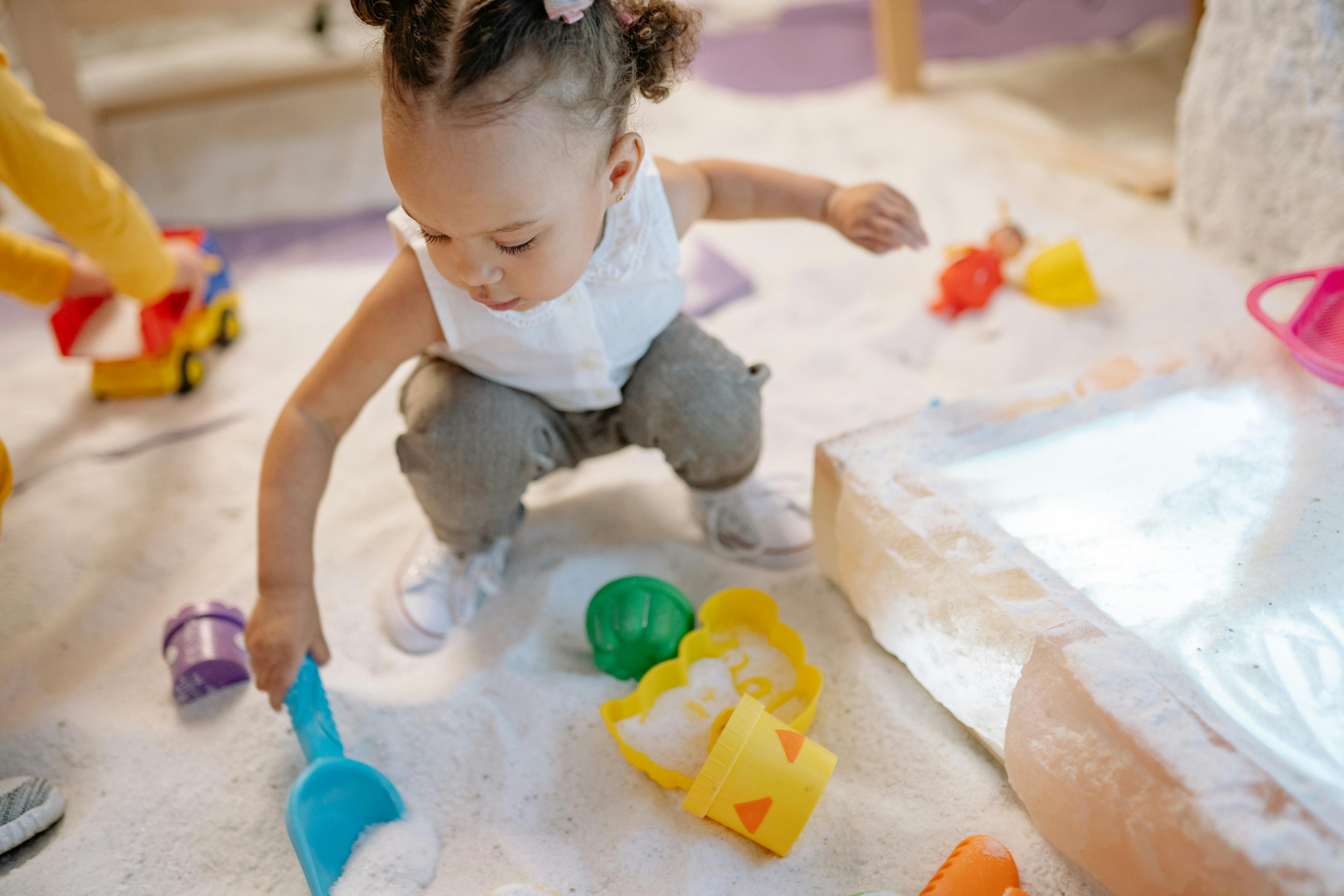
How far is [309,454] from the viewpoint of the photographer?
97 cm

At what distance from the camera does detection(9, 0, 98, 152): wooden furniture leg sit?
2.01 m

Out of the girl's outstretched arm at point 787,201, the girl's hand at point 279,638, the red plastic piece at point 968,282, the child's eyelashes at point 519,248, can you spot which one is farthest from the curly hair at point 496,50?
the red plastic piece at point 968,282

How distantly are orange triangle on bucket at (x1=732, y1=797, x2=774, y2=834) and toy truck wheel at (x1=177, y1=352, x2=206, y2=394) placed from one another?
1.21 m

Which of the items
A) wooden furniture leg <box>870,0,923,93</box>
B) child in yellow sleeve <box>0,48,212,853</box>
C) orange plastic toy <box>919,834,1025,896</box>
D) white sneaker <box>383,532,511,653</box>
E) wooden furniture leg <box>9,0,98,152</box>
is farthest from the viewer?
wooden furniture leg <box>870,0,923,93</box>

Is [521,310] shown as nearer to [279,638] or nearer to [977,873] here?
[279,638]

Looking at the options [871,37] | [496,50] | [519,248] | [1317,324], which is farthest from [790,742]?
[871,37]

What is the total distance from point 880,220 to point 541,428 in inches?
17.5

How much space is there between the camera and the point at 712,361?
1135mm

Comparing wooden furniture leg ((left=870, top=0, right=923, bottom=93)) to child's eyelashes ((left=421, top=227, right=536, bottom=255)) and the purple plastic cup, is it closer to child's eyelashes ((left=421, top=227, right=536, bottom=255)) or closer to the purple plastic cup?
child's eyelashes ((left=421, top=227, right=536, bottom=255))

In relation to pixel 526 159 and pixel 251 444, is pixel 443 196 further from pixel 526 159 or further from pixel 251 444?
pixel 251 444

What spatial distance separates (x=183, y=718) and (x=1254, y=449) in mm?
1122

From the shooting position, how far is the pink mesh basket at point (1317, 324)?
1.02 m

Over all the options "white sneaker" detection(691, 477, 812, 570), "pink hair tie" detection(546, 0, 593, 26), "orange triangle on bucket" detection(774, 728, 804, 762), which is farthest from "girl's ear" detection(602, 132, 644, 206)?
"orange triangle on bucket" detection(774, 728, 804, 762)

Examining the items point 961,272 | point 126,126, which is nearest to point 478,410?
point 961,272
